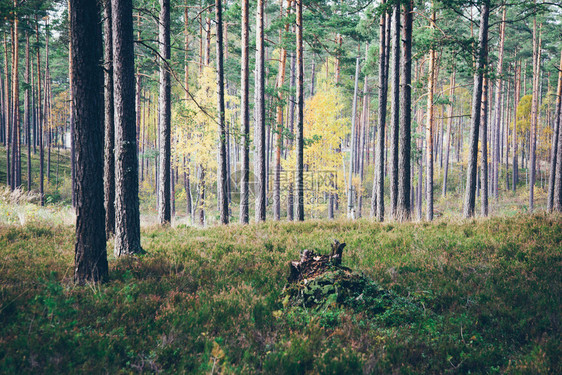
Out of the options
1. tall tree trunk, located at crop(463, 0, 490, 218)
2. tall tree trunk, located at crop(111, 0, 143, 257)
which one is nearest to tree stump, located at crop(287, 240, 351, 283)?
tall tree trunk, located at crop(111, 0, 143, 257)

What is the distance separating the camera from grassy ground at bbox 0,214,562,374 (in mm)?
3459

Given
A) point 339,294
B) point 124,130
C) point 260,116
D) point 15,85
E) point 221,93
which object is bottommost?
point 339,294

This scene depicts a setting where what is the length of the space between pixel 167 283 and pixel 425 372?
157 inches

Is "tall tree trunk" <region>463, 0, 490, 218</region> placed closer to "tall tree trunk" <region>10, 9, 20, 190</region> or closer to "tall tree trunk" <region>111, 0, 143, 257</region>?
"tall tree trunk" <region>111, 0, 143, 257</region>

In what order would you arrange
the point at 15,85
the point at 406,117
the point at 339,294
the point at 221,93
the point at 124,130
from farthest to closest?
1. the point at 15,85
2. the point at 221,93
3. the point at 406,117
4. the point at 124,130
5. the point at 339,294

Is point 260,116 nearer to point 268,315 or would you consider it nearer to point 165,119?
point 165,119

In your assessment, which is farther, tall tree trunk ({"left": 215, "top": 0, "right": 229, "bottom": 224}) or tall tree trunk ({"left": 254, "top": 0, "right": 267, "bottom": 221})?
tall tree trunk ({"left": 254, "top": 0, "right": 267, "bottom": 221})

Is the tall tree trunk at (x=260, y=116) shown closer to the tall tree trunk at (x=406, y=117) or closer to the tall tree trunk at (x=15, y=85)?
the tall tree trunk at (x=406, y=117)

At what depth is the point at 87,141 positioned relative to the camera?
5105 millimetres

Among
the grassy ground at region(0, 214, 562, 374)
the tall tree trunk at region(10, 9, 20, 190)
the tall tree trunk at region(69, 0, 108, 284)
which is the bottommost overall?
the grassy ground at region(0, 214, 562, 374)

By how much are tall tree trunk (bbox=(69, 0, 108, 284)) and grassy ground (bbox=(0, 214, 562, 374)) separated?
18.6 inches

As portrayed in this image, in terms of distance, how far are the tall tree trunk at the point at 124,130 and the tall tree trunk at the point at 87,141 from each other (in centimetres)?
136

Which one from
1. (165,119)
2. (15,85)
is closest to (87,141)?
(165,119)

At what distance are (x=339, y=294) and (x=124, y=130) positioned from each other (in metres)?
5.27
